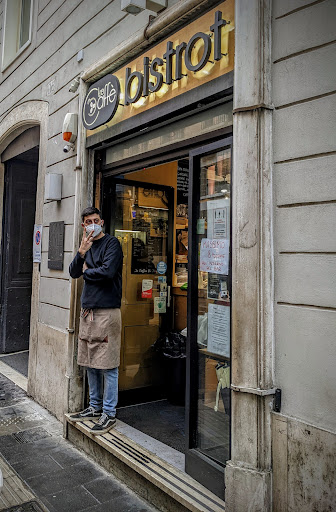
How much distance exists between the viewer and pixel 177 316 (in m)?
5.32

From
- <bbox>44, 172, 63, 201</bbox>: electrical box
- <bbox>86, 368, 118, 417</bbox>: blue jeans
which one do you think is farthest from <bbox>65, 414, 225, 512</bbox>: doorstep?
<bbox>44, 172, 63, 201</bbox>: electrical box

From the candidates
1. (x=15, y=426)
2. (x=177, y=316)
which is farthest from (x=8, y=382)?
(x=177, y=316)

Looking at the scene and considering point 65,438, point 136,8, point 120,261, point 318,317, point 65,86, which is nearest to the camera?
point 318,317

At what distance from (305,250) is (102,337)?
217 centimetres

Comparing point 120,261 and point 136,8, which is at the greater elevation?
point 136,8

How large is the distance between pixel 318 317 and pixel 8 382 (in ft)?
17.1

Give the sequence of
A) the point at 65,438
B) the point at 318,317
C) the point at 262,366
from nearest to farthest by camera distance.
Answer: the point at 318,317 < the point at 262,366 < the point at 65,438

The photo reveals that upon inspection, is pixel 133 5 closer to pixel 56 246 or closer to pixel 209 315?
pixel 209 315

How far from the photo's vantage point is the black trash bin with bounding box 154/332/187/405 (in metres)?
4.84

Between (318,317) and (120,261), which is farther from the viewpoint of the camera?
(120,261)

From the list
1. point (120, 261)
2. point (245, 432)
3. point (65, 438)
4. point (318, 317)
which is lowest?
point (65, 438)

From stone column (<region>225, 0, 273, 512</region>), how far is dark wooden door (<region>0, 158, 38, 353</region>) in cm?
605

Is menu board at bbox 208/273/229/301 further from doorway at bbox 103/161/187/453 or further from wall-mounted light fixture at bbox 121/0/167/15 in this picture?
wall-mounted light fixture at bbox 121/0/167/15

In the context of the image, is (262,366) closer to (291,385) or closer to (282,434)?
(291,385)
